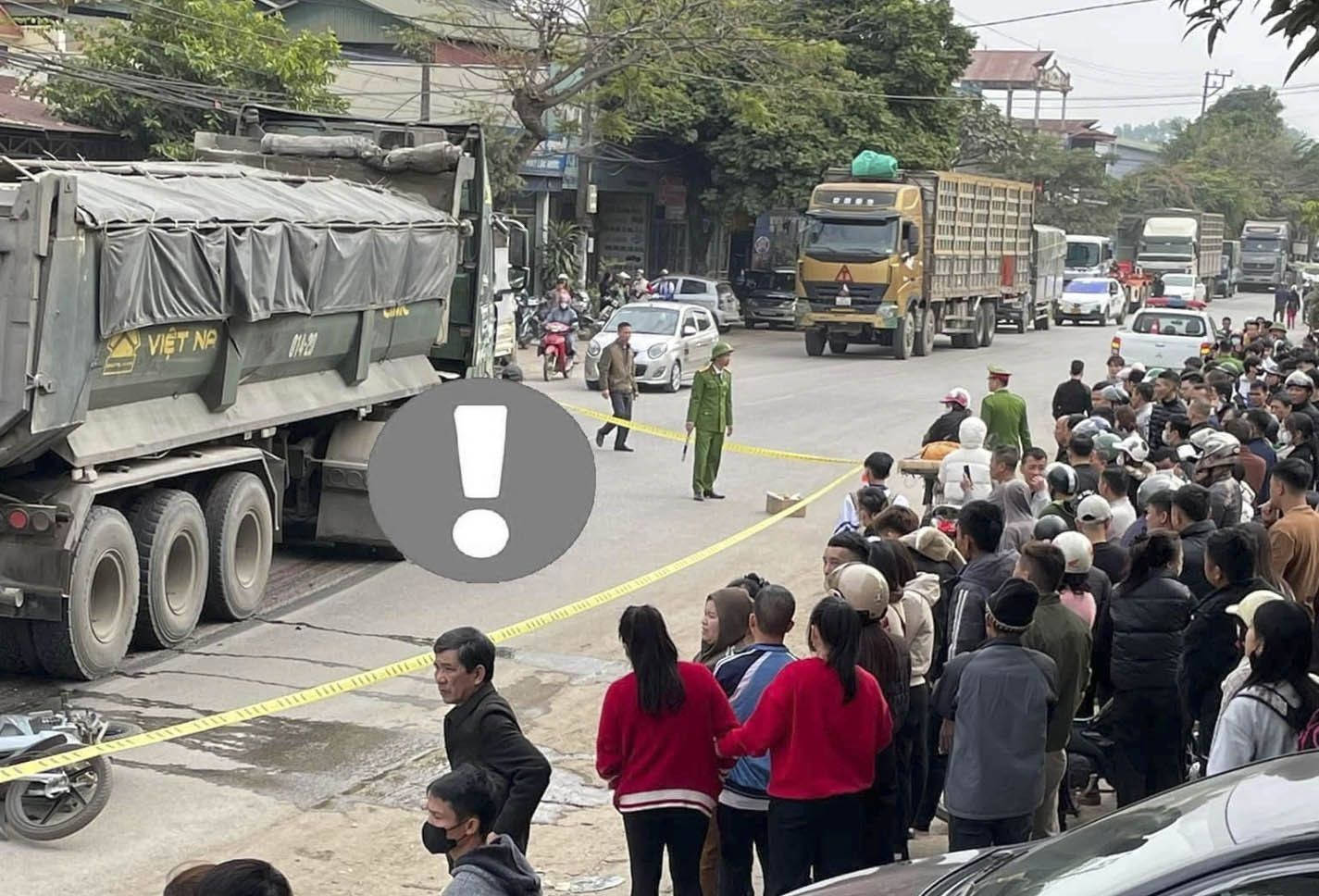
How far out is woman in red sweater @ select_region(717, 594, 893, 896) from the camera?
238 inches

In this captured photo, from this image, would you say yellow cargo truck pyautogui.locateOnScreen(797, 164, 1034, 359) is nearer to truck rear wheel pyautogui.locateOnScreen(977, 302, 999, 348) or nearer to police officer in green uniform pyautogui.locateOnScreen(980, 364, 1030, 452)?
truck rear wheel pyautogui.locateOnScreen(977, 302, 999, 348)

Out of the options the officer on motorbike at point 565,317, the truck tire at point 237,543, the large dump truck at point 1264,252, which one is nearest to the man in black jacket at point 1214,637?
the truck tire at point 237,543

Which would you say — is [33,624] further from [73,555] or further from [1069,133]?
[1069,133]

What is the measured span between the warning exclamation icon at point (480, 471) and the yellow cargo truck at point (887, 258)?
27.8m

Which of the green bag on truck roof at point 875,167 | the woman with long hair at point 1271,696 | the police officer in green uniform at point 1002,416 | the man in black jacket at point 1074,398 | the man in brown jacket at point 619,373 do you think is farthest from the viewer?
the green bag on truck roof at point 875,167

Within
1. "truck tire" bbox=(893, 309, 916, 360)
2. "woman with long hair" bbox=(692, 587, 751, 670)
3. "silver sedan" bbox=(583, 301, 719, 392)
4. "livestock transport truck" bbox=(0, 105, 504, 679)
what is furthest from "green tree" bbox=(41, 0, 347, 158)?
"woman with long hair" bbox=(692, 587, 751, 670)

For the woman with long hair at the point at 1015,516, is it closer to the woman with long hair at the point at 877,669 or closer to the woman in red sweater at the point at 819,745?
the woman with long hair at the point at 877,669

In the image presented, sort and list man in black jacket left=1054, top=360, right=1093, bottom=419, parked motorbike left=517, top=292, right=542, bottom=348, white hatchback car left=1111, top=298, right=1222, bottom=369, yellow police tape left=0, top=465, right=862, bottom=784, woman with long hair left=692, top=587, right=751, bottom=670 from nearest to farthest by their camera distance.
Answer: woman with long hair left=692, top=587, right=751, bottom=670 < yellow police tape left=0, top=465, right=862, bottom=784 < man in black jacket left=1054, top=360, right=1093, bottom=419 < white hatchback car left=1111, top=298, right=1222, bottom=369 < parked motorbike left=517, top=292, right=542, bottom=348

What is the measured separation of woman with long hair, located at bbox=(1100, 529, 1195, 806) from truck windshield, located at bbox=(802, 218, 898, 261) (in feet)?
86.4

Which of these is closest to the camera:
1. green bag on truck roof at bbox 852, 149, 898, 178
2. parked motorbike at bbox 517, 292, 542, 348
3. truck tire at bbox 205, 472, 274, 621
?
truck tire at bbox 205, 472, 274, 621

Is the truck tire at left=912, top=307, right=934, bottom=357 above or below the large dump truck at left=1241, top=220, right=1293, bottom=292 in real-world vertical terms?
below

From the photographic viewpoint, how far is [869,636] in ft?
22.1

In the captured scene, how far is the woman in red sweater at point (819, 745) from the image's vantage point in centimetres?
604

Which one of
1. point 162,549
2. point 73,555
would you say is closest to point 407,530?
point 73,555
